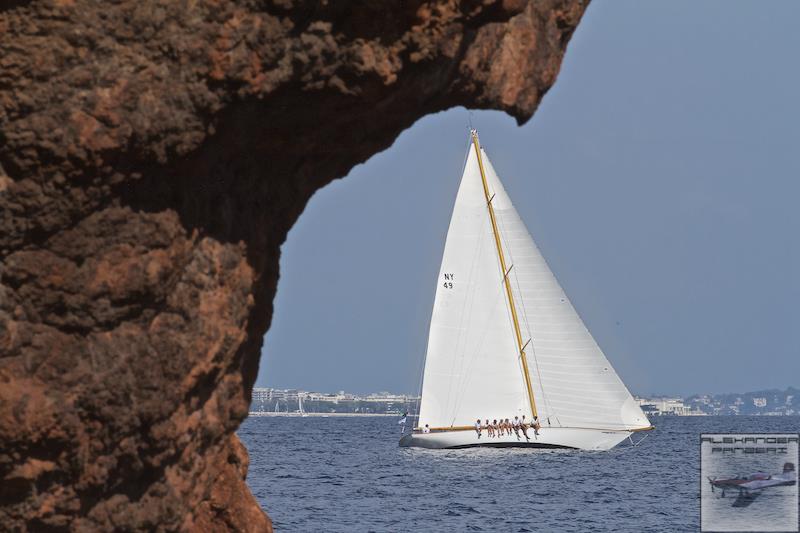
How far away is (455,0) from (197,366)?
2006mm

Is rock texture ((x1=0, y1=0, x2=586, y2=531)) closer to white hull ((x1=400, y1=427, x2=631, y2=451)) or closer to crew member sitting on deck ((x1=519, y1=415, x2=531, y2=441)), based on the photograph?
crew member sitting on deck ((x1=519, y1=415, x2=531, y2=441))

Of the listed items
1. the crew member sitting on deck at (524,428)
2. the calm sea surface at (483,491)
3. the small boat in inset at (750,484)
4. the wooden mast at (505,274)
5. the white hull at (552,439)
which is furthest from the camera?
the white hull at (552,439)

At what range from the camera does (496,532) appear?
2541cm

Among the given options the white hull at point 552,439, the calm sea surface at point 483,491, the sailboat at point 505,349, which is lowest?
the calm sea surface at point 483,491

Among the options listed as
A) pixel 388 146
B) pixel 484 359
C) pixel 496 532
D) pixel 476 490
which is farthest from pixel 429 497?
pixel 388 146

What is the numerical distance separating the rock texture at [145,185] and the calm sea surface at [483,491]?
19.7 meters

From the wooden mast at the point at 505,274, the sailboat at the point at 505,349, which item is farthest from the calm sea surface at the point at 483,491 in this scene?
the wooden mast at the point at 505,274

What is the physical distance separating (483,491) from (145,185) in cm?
3159

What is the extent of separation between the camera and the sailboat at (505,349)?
46750 mm

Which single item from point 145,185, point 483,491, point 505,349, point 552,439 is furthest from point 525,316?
point 145,185

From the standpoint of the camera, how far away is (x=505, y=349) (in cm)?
4928

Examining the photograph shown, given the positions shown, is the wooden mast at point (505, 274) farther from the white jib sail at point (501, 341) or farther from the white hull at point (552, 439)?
the white hull at point (552, 439)

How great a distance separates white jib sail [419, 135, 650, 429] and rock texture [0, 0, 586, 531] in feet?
134

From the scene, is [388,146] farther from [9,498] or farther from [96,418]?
[9,498]
